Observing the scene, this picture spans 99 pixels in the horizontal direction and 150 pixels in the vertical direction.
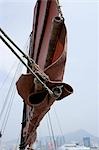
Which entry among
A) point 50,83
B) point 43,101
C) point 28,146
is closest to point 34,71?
point 50,83

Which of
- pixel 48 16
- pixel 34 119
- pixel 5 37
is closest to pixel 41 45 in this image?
pixel 48 16

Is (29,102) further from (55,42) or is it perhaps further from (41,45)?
(41,45)

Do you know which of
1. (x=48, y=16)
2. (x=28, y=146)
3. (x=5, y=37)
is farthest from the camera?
(x=28, y=146)

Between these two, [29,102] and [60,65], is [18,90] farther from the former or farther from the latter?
[60,65]

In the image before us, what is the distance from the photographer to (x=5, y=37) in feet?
5.59

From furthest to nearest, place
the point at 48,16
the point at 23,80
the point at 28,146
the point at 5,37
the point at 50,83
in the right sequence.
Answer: the point at 28,146, the point at 48,16, the point at 23,80, the point at 50,83, the point at 5,37

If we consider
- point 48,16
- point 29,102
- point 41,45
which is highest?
point 48,16

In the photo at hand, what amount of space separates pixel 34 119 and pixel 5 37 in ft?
4.13

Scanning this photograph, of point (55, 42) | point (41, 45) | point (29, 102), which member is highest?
point (41, 45)

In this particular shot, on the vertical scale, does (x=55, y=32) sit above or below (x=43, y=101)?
above

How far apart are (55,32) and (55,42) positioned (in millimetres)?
76

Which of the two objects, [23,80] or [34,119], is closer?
[23,80]

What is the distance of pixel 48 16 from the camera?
9.02 feet

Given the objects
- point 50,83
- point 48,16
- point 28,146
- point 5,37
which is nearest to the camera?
point 5,37
